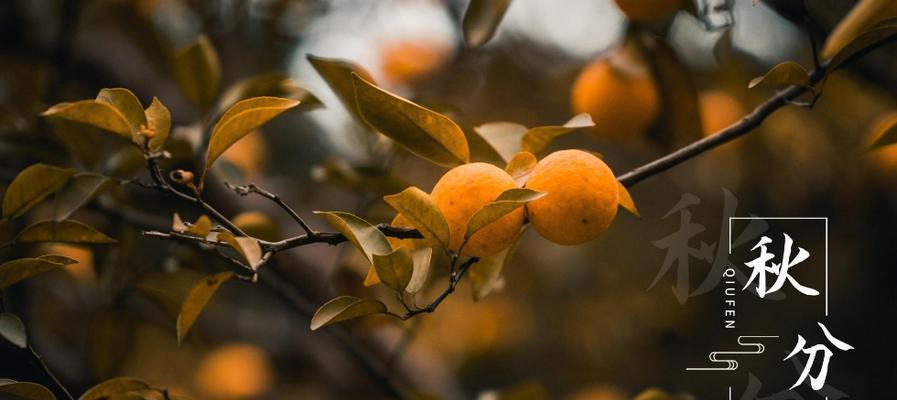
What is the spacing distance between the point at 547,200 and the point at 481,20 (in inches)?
11.6

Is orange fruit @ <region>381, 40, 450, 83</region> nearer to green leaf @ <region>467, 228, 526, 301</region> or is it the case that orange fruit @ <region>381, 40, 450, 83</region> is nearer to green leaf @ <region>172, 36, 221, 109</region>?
green leaf @ <region>172, 36, 221, 109</region>

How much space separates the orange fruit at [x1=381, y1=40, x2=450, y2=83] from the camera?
195 centimetres

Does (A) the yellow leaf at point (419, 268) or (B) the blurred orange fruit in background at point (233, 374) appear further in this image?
(B) the blurred orange fruit in background at point (233, 374)

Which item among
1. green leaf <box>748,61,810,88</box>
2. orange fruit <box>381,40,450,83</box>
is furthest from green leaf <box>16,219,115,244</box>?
orange fruit <box>381,40,450,83</box>

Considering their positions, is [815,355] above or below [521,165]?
below

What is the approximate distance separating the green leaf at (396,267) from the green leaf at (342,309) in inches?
1.2

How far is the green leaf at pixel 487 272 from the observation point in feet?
2.58

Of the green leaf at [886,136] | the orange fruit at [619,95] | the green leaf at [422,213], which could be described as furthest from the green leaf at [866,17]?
the green leaf at [422,213]

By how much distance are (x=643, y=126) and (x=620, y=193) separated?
407mm

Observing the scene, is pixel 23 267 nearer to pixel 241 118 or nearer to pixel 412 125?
pixel 241 118

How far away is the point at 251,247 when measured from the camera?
61cm

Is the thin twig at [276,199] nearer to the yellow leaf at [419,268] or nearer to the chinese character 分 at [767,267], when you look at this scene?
the yellow leaf at [419,268]

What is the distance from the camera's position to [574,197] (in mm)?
635

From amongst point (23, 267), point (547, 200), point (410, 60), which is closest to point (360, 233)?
point (547, 200)
